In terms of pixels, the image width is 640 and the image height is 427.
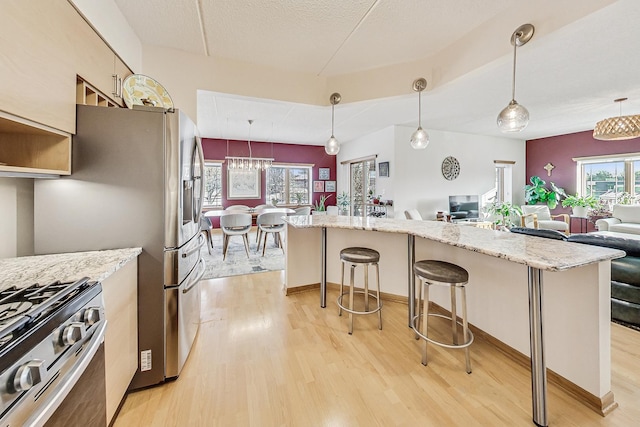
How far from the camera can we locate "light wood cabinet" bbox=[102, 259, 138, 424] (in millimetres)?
1204

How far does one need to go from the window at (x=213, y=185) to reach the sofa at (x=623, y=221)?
27.4 ft

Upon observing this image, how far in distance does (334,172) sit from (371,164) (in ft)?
6.23

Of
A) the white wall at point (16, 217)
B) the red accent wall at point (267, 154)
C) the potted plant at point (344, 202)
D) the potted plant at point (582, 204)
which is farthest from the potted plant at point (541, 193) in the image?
the white wall at point (16, 217)

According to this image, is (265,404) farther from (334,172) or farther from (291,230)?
(334,172)

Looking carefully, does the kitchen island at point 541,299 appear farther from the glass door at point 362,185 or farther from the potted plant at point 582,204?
the potted plant at point 582,204

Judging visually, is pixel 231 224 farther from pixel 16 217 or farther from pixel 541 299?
pixel 541 299

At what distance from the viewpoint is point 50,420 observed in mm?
713

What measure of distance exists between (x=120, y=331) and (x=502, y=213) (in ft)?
21.6

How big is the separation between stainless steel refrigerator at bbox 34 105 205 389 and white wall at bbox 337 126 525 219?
481 cm

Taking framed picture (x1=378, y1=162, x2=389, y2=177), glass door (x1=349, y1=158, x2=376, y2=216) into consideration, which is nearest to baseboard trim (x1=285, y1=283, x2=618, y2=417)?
framed picture (x1=378, y1=162, x2=389, y2=177)

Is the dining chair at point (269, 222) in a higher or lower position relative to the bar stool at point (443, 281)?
higher

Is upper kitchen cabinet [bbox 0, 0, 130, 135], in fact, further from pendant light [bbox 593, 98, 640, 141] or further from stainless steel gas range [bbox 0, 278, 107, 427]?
pendant light [bbox 593, 98, 640, 141]

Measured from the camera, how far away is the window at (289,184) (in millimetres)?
7668

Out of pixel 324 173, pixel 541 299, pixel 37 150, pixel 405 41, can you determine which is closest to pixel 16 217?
pixel 37 150
